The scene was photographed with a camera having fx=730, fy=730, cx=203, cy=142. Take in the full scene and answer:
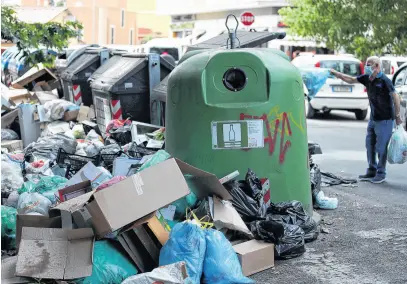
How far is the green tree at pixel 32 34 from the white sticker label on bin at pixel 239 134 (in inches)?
73.0

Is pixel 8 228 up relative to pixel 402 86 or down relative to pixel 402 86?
down

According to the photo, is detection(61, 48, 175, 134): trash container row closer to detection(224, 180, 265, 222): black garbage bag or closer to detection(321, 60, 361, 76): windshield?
detection(224, 180, 265, 222): black garbage bag

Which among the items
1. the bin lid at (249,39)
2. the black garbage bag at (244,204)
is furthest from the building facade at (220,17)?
the black garbage bag at (244,204)

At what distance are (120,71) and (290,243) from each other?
20.6 feet

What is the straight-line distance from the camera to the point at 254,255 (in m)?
5.34

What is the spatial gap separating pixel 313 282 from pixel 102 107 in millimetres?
6769

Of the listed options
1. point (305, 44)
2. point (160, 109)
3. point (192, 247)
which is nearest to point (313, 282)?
point (192, 247)

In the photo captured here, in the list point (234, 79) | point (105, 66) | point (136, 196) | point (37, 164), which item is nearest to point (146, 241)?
point (136, 196)

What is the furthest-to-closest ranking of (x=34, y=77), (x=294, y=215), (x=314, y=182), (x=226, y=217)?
(x=34, y=77) < (x=314, y=182) < (x=294, y=215) < (x=226, y=217)

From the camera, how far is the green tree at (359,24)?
60.4ft

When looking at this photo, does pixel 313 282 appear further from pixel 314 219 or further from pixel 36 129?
pixel 36 129

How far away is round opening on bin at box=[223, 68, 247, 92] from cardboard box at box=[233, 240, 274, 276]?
141 cm

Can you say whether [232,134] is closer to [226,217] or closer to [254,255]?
[226,217]

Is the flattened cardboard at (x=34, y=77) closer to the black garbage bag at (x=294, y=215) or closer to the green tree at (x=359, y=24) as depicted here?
the green tree at (x=359, y=24)
